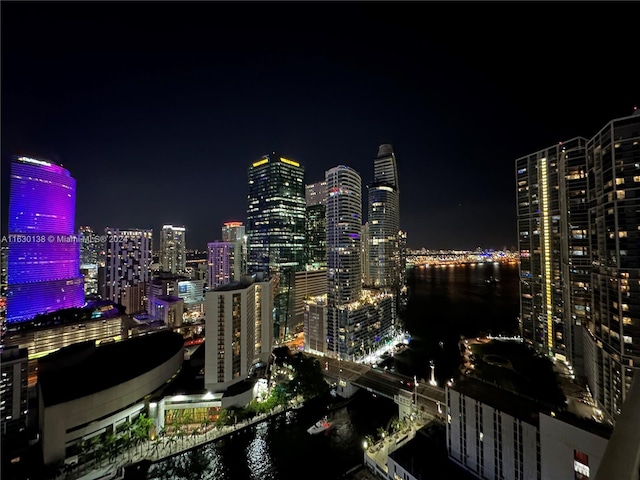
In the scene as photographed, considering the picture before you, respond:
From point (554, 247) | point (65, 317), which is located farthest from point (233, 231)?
point (554, 247)

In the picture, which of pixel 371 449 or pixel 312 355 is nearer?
pixel 371 449

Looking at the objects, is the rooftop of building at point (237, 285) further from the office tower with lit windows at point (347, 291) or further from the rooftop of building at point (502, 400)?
the rooftop of building at point (502, 400)

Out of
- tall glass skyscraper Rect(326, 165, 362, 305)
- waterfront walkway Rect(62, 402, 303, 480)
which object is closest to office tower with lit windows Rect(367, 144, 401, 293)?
tall glass skyscraper Rect(326, 165, 362, 305)

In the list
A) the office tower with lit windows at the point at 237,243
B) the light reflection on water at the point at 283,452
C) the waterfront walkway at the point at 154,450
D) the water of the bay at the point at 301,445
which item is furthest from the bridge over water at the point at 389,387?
the office tower with lit windows at the point at 237,243

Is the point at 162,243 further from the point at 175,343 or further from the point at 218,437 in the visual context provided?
the point at 218,437

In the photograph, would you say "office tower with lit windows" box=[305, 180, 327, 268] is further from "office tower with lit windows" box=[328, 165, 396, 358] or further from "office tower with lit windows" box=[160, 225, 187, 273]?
"office tower with lit windows" box=[160, 225, 187, 273]

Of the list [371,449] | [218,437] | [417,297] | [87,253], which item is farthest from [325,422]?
[87,253]

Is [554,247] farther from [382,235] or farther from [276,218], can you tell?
[276,218]
